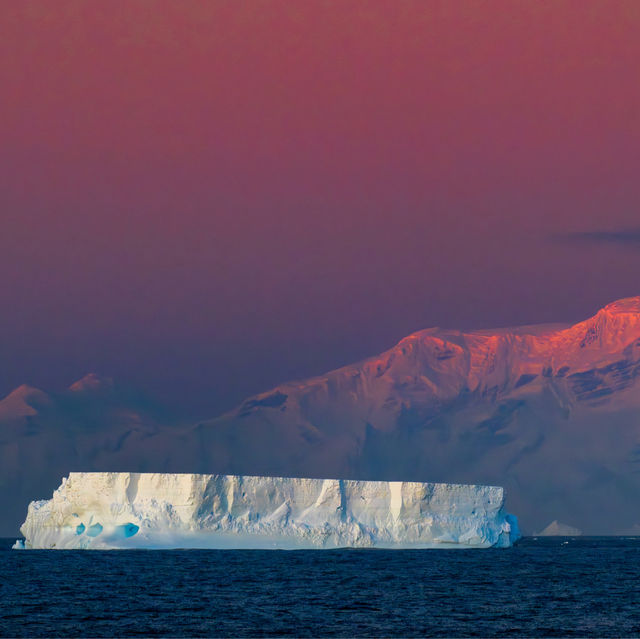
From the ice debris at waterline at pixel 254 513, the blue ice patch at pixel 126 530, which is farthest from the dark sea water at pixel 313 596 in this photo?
the blue ice patch at pixel 126 530

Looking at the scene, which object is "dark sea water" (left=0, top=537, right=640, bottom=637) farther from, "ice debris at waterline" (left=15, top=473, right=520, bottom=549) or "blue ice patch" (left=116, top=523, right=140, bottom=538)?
"blue ice patch" (left=116, top=523, right=140, bottom=538)

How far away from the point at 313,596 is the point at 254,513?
14196 millimetres

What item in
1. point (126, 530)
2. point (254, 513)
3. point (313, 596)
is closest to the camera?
point (313, 596)

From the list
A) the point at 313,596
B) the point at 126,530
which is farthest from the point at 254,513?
the point at 313,596

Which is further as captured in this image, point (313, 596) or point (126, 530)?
A: point (126, 530)

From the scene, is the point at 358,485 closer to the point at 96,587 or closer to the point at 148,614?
the point at 96,587

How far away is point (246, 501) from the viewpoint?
46.8m

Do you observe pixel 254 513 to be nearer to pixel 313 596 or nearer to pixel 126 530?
pixel 126 530

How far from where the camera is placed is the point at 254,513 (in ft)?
153

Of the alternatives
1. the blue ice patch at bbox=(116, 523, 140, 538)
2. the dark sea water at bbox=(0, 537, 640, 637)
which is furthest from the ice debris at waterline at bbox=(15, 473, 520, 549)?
the dark sea water at bbox=(0, 537, 640, 637)

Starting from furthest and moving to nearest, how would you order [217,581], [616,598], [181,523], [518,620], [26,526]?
[26,526]
[181,523]
[217,581]
[616,598]
[518,620]

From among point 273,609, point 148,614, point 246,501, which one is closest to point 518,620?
point 273,609

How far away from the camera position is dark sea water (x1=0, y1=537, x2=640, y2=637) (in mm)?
26547

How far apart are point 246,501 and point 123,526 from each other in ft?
14.4
